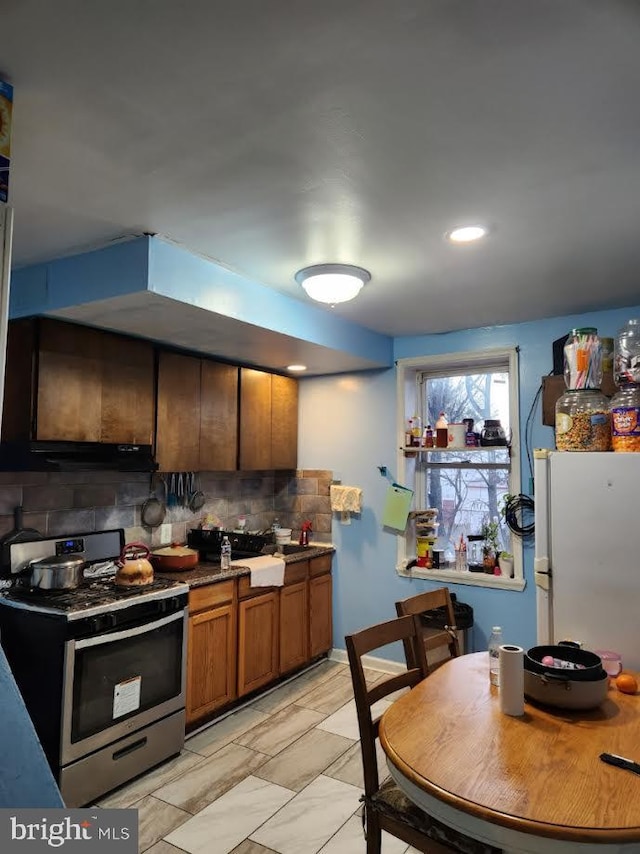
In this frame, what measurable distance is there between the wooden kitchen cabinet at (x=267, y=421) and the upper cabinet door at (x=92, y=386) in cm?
86

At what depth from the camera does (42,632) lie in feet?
7.72

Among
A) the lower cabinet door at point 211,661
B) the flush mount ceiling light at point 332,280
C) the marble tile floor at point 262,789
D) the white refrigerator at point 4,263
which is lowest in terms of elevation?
the marble tile floor at point 262,789

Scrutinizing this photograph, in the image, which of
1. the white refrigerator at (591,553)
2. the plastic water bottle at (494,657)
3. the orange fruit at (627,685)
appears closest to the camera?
the orange fruit at (627,685)

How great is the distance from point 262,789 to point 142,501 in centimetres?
172

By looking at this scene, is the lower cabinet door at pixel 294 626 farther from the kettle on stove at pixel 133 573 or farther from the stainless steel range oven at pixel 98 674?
the kettle on stove at pixel 133 573

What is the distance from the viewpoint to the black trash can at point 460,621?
3494mm

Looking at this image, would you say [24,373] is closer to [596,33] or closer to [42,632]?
[42,632]

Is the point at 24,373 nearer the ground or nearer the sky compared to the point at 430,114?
nearer the ground

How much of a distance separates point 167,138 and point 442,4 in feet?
2.68

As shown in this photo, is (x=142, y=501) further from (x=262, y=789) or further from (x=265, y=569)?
(x=262, y=789)

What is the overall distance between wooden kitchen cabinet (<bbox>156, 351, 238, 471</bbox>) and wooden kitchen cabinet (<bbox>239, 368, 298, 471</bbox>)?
0.12 metres

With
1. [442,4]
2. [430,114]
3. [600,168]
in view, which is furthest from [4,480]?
[600,168]

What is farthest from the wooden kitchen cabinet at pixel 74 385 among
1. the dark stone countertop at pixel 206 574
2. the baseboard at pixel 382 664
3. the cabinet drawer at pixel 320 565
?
the baseboard at pixel 382 664

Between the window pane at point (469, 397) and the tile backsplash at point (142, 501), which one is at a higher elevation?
the window pane at point (469, 397)
